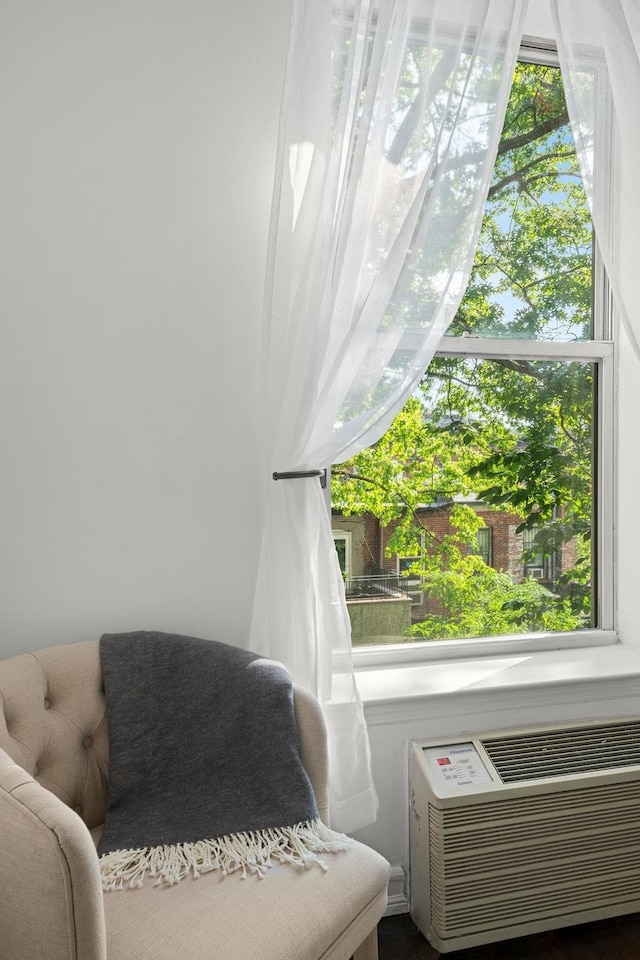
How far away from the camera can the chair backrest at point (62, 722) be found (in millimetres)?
1474

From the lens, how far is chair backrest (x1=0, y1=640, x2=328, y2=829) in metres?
1.48

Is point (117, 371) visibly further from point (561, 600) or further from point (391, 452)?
point (561, 600)

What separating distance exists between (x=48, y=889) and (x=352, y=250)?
135 centimetres

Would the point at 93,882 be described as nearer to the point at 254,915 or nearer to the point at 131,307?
the point at 254,915

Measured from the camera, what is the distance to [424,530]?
2264 mm

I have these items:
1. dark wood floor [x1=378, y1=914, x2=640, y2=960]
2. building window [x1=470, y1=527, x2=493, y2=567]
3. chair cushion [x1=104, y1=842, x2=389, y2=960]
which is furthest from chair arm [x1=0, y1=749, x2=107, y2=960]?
building window [x1=470, y1=527, x2=493, y2=567]

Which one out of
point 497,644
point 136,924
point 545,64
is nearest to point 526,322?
point 545,64

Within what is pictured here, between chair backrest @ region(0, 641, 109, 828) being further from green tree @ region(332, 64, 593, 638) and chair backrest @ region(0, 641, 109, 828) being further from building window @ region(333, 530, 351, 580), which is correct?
green tree @ region(332, 64, 593, 638)

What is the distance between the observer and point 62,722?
154 centimetres

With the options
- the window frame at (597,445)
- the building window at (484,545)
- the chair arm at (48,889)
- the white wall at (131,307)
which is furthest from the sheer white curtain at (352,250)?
the chair arm at (48,889)

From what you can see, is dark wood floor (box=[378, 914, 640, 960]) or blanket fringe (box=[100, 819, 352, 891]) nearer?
blanket fringe (box=[100, 819, 352, 891])

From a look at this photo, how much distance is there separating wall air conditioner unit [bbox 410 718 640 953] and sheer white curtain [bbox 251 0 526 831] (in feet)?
0.68

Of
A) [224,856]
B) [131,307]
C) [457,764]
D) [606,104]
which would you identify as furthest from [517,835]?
[606,104]

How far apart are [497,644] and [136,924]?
139cm
